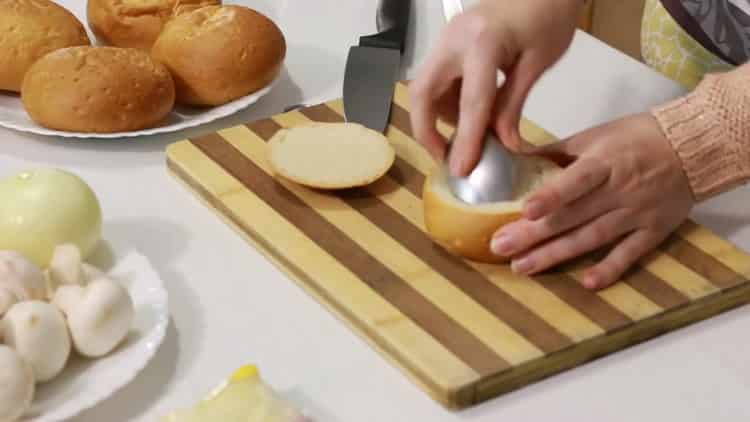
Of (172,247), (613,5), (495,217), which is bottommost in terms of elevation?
(613,5)

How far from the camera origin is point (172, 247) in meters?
0.97

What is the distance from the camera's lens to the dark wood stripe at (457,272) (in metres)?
0.85

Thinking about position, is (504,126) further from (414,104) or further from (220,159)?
(220,159)

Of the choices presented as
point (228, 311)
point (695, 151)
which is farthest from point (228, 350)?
point (695, 151)

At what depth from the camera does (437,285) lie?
0.90 meters

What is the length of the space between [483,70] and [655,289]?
206mm

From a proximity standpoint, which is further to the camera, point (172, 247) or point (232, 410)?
point (172, 247)

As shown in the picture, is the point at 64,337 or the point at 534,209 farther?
the point at 534,209

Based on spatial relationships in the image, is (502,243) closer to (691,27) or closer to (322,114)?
→ (322,114)

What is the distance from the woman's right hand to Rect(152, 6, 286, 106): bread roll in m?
0.23

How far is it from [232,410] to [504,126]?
1.10ft

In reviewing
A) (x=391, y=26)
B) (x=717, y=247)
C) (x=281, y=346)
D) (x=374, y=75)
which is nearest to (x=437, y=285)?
(x=281, y=346)

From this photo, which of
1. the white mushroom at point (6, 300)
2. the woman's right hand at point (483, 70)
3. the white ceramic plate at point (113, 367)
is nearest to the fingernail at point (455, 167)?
the woman's right hand at point (483, 70)

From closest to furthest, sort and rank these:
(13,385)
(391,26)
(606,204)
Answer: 1. (13,385)
2. (606,204)
3. (391,26)
